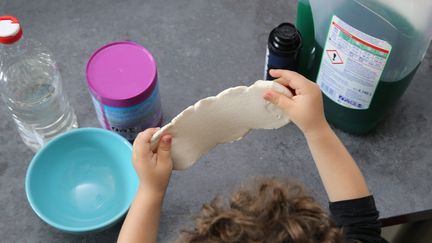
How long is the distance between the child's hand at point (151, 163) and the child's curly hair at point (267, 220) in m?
0.12

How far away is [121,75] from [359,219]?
38cm

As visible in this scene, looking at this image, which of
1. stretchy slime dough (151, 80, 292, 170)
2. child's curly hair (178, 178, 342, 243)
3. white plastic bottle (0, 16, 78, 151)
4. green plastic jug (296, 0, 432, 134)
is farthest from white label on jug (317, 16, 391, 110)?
white plastic bottle (0, 16, 78, 151)

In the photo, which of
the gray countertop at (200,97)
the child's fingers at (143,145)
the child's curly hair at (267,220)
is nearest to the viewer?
the child's curly hair at (267,220)

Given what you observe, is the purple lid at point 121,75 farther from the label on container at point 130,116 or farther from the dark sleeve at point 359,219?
the dark sleeve at point 359,219

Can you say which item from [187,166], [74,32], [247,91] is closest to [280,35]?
[247,91]

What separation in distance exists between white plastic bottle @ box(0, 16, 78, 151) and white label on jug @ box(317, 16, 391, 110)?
407mm

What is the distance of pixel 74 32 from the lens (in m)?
0.97

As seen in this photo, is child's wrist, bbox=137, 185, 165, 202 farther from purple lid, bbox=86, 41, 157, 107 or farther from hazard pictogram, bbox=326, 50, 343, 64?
hazard pictogram, bbox=326, 50, 343, 64

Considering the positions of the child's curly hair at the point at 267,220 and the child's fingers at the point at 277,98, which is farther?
the child's fingers at the point at 277,98

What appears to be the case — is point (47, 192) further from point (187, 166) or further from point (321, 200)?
point (321, 200)

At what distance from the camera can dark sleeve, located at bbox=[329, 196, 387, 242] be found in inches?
28.9

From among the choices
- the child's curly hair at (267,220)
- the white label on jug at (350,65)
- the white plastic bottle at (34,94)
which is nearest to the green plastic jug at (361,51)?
the white label on jug at (350,65)

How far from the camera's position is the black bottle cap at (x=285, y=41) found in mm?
792

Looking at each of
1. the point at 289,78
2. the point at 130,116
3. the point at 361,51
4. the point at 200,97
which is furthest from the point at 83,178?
the point at 361,51
